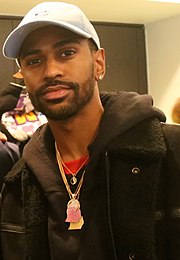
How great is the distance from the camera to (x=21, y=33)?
1.14 m

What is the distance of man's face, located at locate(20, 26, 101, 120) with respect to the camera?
43.5 inches

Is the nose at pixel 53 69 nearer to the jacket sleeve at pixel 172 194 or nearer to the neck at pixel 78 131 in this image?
the neck at pixel 78 131

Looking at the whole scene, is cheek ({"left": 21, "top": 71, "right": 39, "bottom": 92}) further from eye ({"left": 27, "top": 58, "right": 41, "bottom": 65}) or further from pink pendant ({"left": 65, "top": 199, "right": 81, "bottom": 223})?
pink pendant ({"left": 65, "top": 199, "right": 81, "bottom": 223})

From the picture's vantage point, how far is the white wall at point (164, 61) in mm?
3172

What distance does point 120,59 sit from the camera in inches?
128

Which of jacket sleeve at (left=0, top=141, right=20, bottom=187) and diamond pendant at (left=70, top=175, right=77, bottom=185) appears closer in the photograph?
diamond pendant at (left=70, top=175, right=77, bottom=185)

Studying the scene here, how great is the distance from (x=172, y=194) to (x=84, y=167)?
23 cm

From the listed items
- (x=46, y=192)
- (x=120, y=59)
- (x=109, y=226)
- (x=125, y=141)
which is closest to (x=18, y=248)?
(x=46, y=192)

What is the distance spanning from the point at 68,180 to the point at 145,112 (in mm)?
255

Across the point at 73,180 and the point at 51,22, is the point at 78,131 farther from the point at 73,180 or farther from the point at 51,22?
the point at 51,22

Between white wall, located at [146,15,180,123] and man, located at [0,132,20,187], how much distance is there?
1885mm

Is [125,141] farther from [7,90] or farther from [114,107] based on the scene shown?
[7,90]

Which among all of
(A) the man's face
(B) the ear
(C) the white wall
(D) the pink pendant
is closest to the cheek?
(A) the man's face

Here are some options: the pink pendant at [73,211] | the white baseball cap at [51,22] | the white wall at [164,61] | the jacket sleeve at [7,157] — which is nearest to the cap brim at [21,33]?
the white baseball cap at [51,22]
